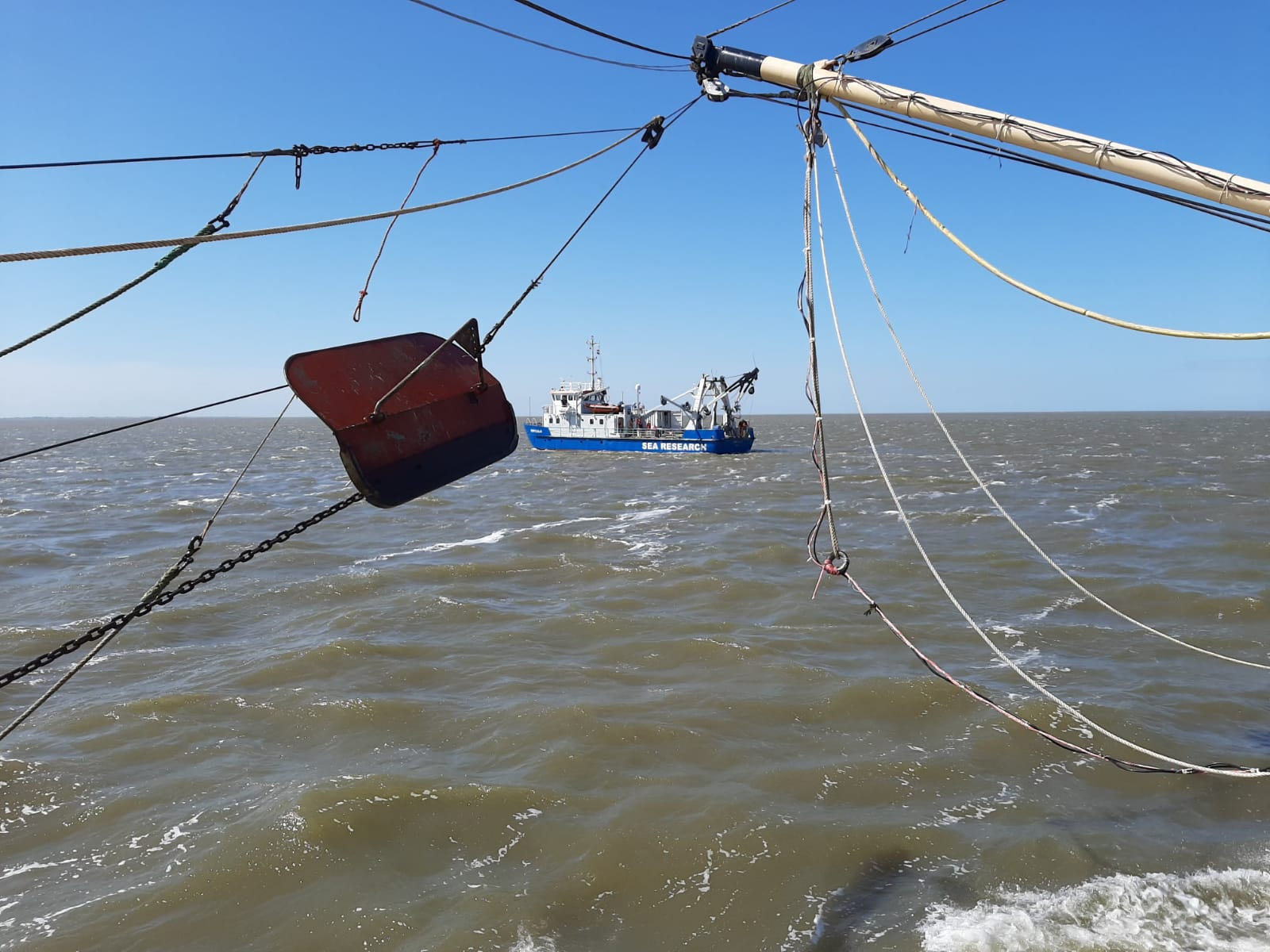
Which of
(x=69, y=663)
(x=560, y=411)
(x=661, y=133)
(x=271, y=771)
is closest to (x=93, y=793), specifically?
(x=271, y=771)

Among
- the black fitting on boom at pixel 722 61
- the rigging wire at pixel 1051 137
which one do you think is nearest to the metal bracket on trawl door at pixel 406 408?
the black fitting on boom at pixel 722 61

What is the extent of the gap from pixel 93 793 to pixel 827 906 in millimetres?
6753

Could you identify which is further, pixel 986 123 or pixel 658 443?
pixel 658 443

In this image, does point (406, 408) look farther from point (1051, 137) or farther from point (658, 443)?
point (658, 443)

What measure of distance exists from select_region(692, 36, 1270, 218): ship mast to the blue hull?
47.9 metres

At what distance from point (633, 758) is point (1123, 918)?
414cm

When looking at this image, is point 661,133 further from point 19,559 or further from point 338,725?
point 19,559

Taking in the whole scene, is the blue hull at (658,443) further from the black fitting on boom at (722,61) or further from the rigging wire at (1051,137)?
the rigging wire at (1051,137)

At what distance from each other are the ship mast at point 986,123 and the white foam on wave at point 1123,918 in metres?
4.69

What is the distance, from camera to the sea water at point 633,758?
522 cm

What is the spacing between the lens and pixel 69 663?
10.8 meters

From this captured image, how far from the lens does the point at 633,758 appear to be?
7.42 m

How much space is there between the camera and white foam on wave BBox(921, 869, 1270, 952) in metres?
4.84

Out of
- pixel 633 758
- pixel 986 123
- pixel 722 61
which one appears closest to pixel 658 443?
pixel 633 758
